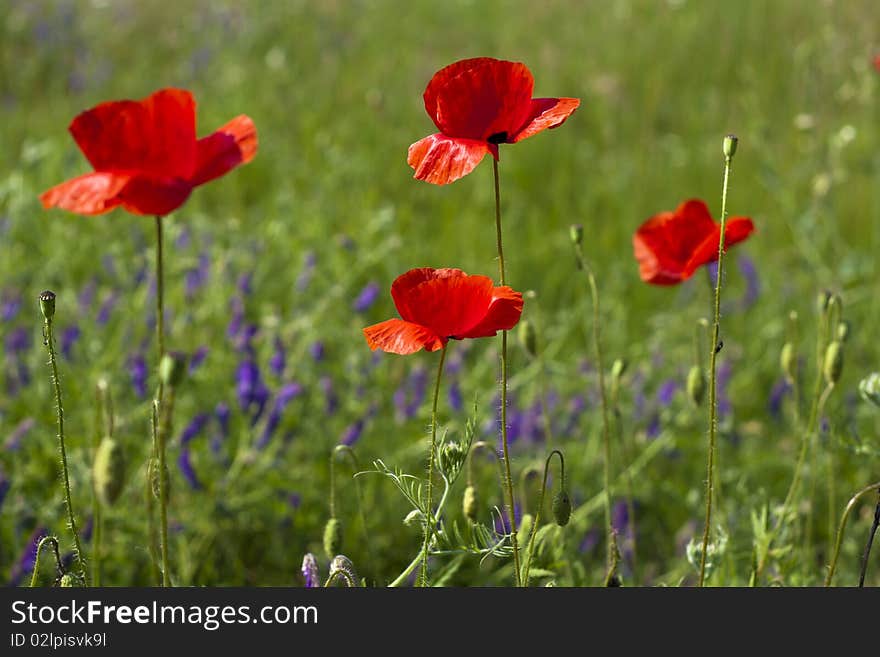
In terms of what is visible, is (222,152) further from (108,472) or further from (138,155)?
(108,472)

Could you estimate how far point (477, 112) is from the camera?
1.01 m

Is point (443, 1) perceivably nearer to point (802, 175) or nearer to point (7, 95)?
point (7, 95)

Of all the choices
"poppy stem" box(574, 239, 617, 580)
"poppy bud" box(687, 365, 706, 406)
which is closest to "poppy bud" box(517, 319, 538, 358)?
"poppy stem" box(574, 239, 617, 580)

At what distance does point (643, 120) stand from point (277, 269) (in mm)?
2015

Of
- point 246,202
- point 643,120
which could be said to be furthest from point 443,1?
point 246,202

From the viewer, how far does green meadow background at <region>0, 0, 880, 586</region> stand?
194cm

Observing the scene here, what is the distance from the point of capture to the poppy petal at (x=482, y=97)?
1002 mm

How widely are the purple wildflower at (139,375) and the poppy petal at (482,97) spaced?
1.14m

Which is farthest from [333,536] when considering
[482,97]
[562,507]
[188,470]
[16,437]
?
[16,437]

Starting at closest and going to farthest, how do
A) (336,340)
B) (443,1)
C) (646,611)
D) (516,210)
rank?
(646,611) → (336,340) → (516,210) → (443,1)

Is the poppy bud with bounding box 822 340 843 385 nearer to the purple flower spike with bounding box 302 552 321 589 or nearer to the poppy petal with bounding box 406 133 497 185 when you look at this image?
the poppy petal with bounding box 406 133 497 185

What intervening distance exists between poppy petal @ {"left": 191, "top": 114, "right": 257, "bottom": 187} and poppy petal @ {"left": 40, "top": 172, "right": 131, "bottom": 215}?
85 mm

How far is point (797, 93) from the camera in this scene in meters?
4.47

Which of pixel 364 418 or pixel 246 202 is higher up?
pixel 246 202
